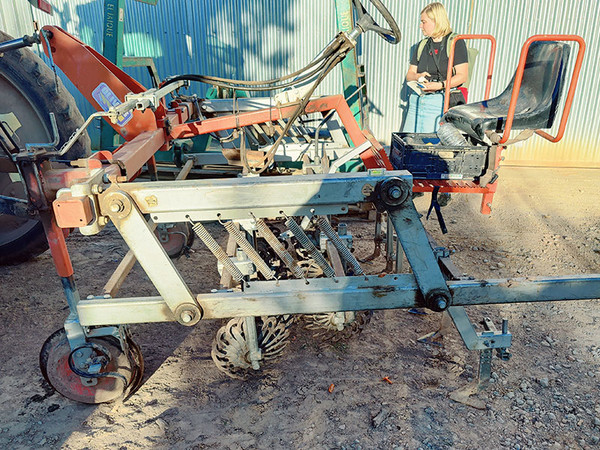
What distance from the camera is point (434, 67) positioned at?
5.04 metres

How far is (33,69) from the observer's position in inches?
134

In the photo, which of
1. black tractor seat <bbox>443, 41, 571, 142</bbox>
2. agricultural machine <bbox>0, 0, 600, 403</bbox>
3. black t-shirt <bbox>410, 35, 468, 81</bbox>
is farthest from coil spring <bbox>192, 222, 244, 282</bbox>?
black t-shirt <bbox>410, 35, 468, 81</bbox>

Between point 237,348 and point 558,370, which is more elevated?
point 237,348

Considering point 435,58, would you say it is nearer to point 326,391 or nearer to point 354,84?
point 354,84

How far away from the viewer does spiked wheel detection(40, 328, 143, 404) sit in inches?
94.5

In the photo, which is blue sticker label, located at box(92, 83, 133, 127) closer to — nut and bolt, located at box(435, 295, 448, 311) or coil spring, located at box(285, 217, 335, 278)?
coil spring, located at box(285, 217, 335, 278)

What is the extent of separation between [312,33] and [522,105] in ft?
15.9

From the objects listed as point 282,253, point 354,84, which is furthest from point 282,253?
point 354,84

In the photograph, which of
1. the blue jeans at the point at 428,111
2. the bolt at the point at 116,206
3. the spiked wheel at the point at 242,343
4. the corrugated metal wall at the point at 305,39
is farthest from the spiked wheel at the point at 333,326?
the corrugated metal wall at the point at 305,39

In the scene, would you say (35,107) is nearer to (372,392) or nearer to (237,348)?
(237,348)

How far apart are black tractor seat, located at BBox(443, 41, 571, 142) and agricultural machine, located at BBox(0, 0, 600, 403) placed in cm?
1

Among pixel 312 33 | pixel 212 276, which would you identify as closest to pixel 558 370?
pixel 212 276

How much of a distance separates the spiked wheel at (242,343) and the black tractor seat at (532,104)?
1953 mm

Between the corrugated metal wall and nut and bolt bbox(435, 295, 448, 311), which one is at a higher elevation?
the corrugated metal wall
